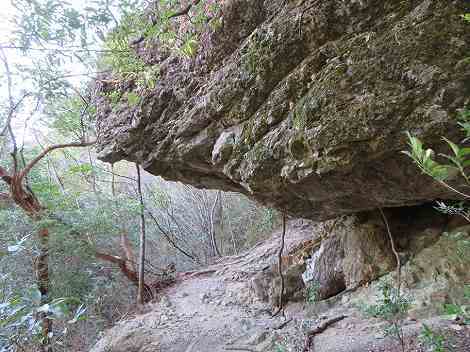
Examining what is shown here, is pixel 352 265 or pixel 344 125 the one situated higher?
pixel 344 125

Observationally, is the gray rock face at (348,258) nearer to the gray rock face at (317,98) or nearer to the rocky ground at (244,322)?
the rocky ground at (244,322)

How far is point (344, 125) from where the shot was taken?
82.5 inches

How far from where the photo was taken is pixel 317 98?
224cm

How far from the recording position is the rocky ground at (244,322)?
109 inches

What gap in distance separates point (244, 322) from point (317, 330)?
153cm

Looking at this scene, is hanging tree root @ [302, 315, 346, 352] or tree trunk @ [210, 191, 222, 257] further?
tree trunk @ [210, 191, 222, 257]

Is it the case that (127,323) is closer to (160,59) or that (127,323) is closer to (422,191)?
(160,59)

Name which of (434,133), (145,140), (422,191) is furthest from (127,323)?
(434,133)

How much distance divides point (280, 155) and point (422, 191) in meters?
1.13

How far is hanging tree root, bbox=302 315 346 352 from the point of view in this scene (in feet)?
10.4

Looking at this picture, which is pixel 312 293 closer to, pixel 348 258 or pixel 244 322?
pixel 348 258

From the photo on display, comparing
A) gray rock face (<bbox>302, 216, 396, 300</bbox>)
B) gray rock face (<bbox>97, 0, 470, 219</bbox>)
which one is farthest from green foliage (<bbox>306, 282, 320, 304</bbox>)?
gray rock face (<bbox>97, 0, 470, 219</bbox>)

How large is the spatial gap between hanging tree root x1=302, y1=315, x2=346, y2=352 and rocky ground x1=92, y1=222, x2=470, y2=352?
0.03m

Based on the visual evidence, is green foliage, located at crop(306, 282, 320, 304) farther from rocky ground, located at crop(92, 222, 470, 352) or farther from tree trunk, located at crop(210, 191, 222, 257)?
tree trunk, located at crop(210, 191, 222, 257)
